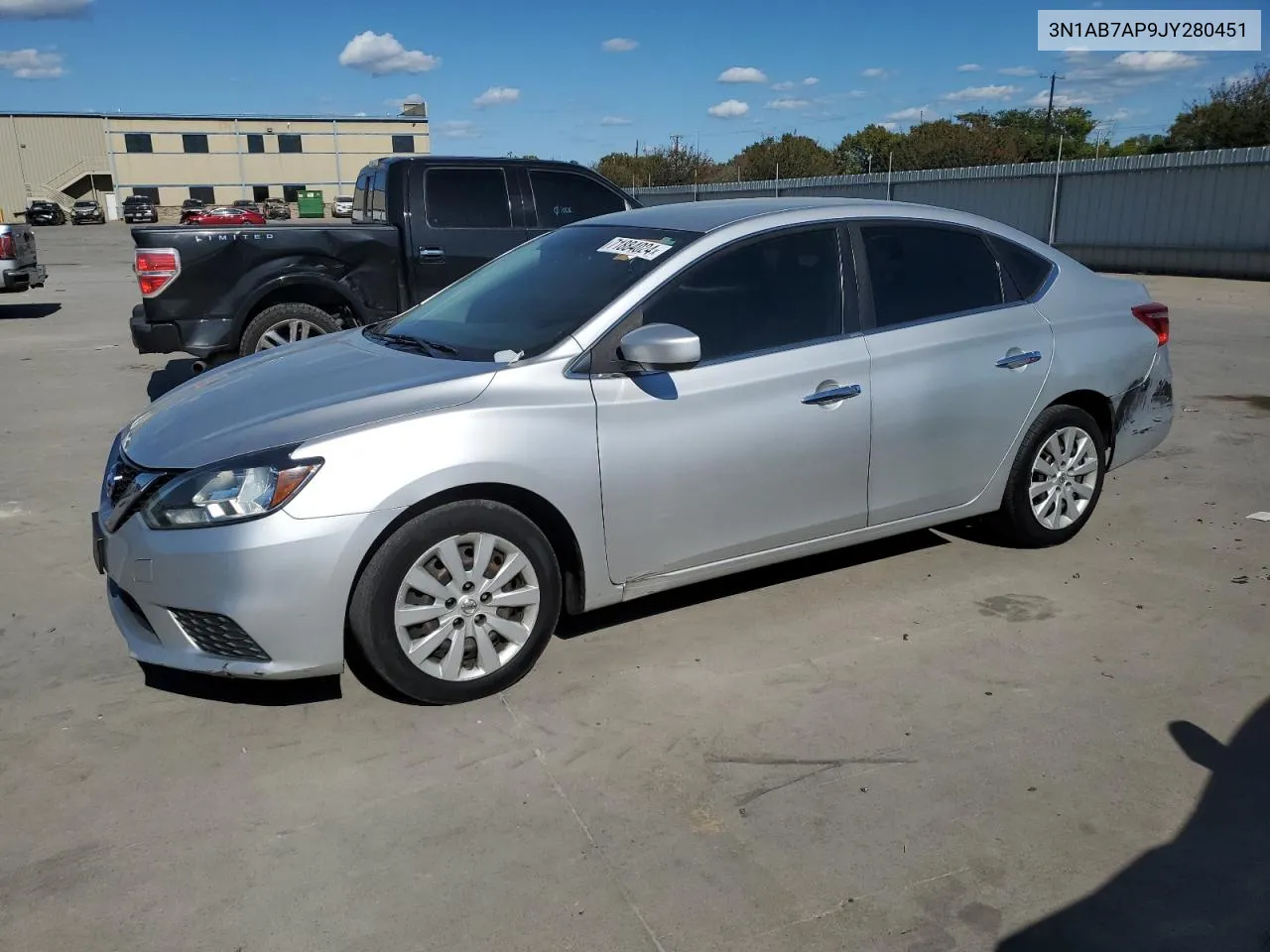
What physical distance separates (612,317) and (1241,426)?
235 inches

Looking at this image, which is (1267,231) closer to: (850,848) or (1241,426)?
(1241,426)

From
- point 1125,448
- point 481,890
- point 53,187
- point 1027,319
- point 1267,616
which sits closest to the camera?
point 481,890

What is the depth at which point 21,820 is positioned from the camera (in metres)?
3.12

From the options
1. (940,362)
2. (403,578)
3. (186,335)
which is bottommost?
(403,578)

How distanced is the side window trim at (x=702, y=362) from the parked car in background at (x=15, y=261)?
13674mm

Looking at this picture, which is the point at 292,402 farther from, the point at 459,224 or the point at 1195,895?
the point at 459,224

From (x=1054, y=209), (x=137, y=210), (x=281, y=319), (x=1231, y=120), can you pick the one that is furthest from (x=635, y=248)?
(x=137, y=210)

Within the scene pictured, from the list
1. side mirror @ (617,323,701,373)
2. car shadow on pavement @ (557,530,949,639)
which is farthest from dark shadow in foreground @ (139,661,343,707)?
side mirror @ (617,323,701,373)

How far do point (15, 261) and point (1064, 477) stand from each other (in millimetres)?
14588

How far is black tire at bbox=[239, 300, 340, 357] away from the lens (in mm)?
8375

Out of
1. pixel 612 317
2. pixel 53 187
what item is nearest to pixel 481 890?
pixel 612 317

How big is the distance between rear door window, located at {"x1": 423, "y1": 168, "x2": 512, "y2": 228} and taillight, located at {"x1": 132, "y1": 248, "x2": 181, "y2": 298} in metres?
2.09

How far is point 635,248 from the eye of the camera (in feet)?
14.4

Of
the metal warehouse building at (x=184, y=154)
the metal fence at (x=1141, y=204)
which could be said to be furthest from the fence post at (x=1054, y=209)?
the metal warehouse building at (x=184, y=154)
